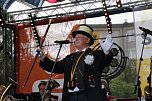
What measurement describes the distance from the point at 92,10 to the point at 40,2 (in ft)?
4.96

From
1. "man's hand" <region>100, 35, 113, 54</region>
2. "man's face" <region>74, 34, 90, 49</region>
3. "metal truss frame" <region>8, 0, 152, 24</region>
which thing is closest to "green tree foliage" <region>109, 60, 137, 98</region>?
"metal truss frame" <region>8, 0, 152, 24</region>

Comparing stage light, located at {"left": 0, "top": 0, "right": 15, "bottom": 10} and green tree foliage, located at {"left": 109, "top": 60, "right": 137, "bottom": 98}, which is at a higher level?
stage light, located at {"left": 0, "top": 0, "right": 15, "bottom": 10}

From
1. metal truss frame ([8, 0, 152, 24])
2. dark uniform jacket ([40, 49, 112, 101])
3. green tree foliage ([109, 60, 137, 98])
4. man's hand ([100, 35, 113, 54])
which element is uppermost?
metal truss frame ([8, 0, 152, 24])

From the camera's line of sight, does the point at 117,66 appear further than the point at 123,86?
No

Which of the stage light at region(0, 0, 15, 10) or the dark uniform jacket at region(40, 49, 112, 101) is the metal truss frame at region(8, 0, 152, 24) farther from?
the dark uniform jacket at region(40, 49, 112, 101)

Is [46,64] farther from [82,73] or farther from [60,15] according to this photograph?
[60,15]

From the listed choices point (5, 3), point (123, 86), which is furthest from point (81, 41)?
point (123, 86)

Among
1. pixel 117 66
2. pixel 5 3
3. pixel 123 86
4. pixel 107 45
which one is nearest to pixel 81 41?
pixel 107 45

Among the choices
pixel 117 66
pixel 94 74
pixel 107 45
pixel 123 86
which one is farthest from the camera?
pixel 123 86

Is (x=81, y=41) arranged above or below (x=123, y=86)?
above

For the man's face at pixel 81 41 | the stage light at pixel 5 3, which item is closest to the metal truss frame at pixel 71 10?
the stage light at pixel 5 3

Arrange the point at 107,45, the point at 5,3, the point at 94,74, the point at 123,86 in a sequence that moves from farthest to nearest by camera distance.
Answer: the point at 123,86 → the point at 5,3 → the point at 94,74 → the point at 107,45

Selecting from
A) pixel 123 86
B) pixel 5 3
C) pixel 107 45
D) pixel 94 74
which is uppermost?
pixel 5 3

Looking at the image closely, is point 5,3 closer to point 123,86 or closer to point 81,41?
point 81,41
